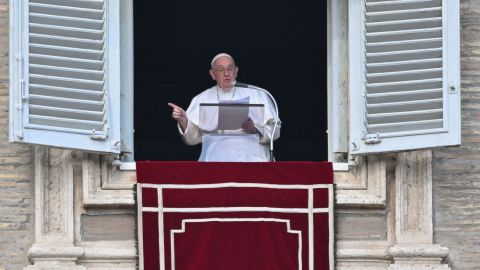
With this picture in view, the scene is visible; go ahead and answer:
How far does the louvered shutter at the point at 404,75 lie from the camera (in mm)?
15266

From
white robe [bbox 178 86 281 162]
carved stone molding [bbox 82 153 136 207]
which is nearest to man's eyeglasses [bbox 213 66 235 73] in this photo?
white robe [bbox 178 86 281 162]

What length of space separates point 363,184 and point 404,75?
69 cm

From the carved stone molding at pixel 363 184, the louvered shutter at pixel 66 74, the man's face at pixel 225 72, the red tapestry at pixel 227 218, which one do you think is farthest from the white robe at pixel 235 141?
the louvered shutter at pixel 66 74

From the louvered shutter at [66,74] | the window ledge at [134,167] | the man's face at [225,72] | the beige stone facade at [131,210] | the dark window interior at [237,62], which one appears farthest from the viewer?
the dark window interior at [237,62]

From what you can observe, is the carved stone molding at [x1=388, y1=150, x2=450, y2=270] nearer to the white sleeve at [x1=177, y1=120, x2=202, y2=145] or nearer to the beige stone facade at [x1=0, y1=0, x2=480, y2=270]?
the beige stone facade at [x1=0, y1=0, x2=480, y2=270]

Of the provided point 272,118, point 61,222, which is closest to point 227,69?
point 272,118

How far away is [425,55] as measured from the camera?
50.4 feet

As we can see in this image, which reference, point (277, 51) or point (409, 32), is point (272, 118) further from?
point (277, 51)

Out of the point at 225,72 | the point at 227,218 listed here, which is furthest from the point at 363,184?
the point at 225,72

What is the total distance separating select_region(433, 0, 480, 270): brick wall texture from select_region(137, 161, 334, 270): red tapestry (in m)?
0.73

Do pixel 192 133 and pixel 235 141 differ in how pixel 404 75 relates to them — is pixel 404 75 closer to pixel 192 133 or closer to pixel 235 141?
pixel 235 141

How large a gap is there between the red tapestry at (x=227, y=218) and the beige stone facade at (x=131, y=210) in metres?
0.13

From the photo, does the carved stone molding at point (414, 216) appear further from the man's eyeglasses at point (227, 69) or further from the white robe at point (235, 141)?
the man's eyeglasses at point (227, 69)

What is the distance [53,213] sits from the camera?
1523 cm
